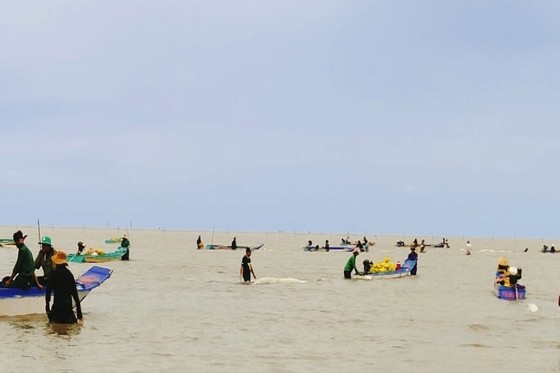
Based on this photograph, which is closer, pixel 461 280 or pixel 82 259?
pixel 461 280

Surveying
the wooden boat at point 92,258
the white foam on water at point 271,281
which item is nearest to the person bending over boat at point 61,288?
the white foam on water at point 271,281

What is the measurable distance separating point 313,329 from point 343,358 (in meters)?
3.88

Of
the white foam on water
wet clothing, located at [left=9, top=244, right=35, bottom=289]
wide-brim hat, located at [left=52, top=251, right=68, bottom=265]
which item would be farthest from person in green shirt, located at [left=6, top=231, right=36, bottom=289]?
the white foam on water

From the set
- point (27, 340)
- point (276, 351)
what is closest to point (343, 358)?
point (276, 351)

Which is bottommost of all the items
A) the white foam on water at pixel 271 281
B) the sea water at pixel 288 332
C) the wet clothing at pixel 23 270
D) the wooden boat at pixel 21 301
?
the sea water at pixel 288 332

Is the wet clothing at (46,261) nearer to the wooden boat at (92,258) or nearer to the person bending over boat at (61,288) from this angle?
the person bending over boat at (61,288)

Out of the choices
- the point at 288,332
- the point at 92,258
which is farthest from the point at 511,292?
the point at 92,258

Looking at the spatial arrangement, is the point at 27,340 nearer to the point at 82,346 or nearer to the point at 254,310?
the point at 82,346

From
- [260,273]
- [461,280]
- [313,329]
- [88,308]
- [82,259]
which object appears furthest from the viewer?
[82,259]

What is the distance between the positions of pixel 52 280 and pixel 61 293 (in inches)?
15.5

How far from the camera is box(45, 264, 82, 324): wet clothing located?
14.9 m

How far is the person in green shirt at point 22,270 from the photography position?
16156 millimetres

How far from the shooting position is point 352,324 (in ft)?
63.9

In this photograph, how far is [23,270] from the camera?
16.9 metres
